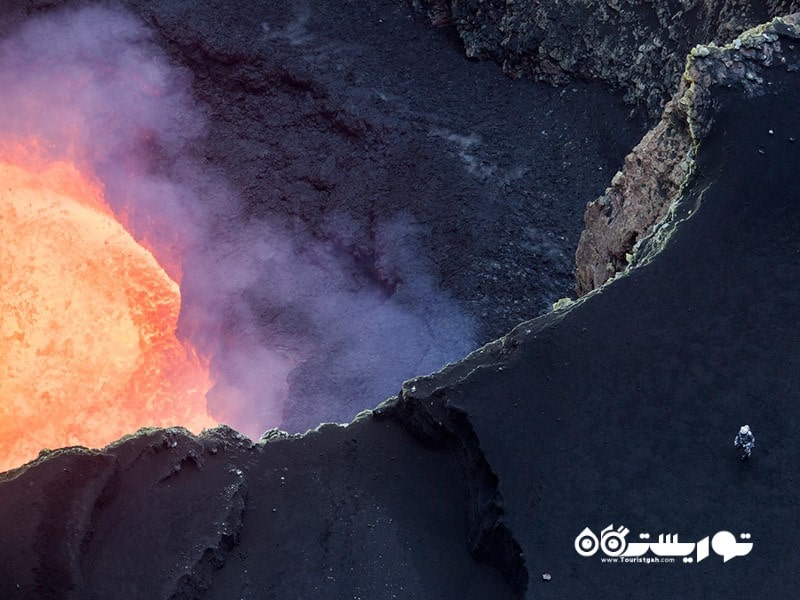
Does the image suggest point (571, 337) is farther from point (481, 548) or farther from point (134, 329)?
point (134, 329)

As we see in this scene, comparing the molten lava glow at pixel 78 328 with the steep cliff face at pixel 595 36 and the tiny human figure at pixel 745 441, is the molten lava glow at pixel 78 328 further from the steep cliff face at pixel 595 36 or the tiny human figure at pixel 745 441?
the tiny human figure at pixel 745 441

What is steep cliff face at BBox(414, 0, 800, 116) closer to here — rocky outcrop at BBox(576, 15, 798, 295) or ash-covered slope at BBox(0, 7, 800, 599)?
rocky outcrop at BBox(576, 15, 798, 295)

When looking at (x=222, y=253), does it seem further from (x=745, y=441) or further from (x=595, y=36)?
(x=745, y=441)

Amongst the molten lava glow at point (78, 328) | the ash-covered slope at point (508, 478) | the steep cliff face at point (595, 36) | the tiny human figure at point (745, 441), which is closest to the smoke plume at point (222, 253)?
the molten lava glow at point (78, 328)

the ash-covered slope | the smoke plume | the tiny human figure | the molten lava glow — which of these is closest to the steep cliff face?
the smoke plume

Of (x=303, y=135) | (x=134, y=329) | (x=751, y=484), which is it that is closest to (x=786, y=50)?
(x=751, y=484)

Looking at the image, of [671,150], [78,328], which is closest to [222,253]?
[78,328]
